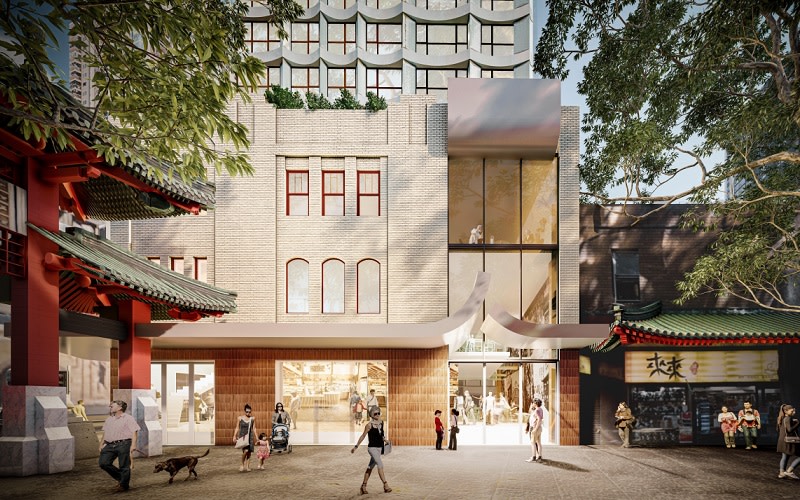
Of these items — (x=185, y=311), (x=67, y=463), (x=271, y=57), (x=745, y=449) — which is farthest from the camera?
(x=271, y=57)

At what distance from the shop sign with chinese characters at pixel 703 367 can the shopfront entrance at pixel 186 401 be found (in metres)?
14.0

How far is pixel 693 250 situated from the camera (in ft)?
80.9

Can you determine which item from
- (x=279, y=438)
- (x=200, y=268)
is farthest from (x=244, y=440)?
(x=200, y=268)

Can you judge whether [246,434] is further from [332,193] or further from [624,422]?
[624,422]

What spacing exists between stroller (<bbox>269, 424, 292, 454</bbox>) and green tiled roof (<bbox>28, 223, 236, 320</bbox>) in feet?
12.0

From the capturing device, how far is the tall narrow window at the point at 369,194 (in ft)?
80.5

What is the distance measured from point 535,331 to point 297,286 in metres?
8.32

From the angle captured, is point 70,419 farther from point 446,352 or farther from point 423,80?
point 423,80

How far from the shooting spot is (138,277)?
1576 cm

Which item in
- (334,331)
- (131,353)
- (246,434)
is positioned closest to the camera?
(246,434)

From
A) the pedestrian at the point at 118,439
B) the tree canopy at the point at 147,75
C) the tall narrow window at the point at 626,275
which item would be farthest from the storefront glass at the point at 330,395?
the tree canopy at the point at 147,75

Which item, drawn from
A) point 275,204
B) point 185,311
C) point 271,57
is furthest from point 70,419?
point 271,57

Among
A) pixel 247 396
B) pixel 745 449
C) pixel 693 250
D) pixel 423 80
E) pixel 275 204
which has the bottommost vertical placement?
pixel 745 449

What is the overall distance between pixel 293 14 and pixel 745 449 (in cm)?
1878
